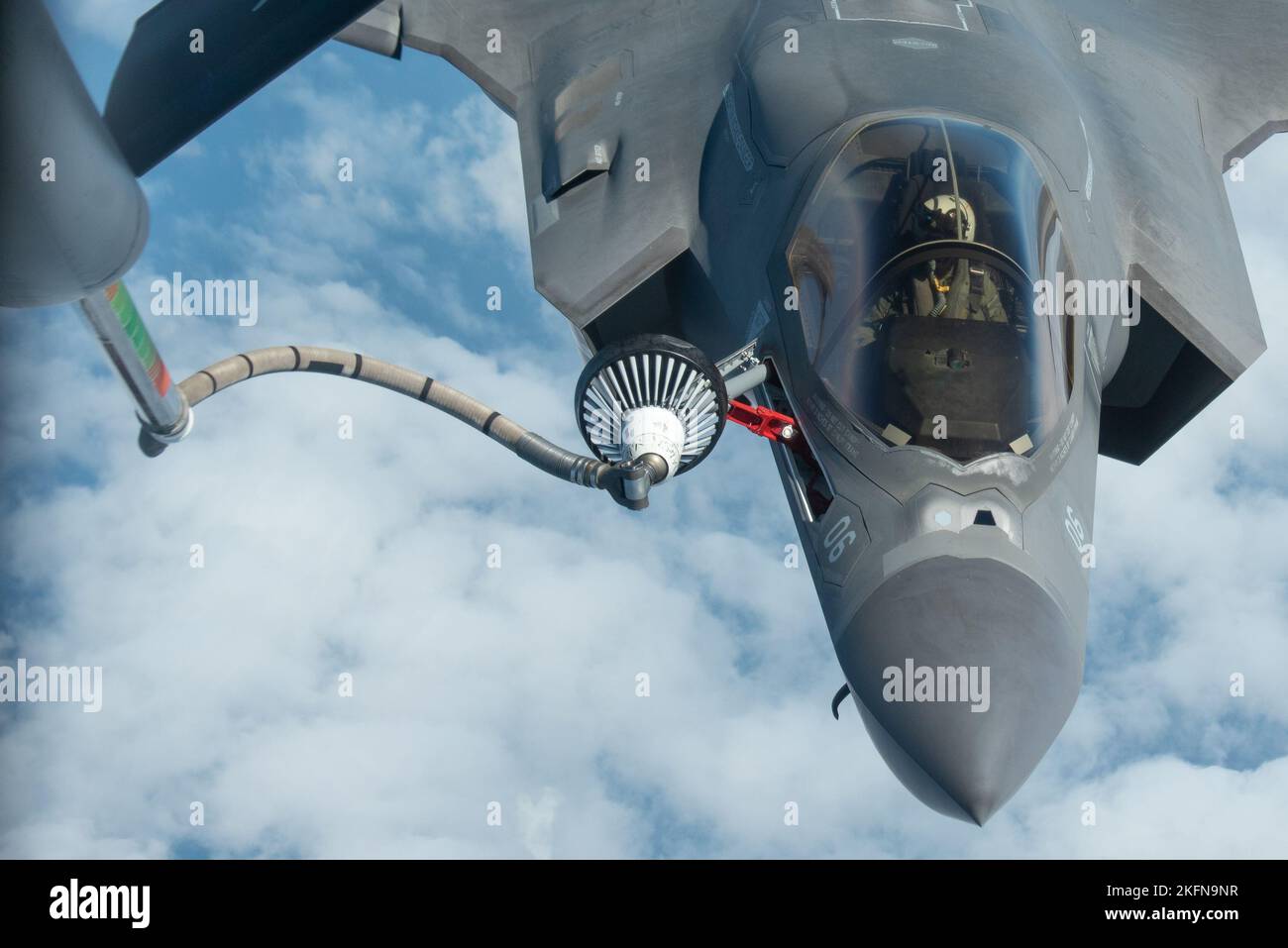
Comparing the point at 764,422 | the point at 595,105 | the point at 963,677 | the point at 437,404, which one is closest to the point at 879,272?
the point at 764,422

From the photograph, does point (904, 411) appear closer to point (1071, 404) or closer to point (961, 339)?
point (961, 339)

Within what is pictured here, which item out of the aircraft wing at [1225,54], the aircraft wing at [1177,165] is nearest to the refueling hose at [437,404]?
the aircraft wing at [1177,165]

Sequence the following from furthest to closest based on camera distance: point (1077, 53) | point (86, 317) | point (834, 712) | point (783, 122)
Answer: point (1077, 53)
point (783, 122)
point (834, 712)
point (86, 317)

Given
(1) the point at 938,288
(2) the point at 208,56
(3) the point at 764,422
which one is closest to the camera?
(2) the point at 208,56

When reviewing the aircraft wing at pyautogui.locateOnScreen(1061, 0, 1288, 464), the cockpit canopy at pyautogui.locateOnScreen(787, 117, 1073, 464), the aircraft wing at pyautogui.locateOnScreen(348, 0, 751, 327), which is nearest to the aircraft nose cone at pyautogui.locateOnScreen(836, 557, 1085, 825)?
the cockpit canopy at pyautogui.locateOnScreen(787, 117, 1073, 464)

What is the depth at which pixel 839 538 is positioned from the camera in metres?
13.4

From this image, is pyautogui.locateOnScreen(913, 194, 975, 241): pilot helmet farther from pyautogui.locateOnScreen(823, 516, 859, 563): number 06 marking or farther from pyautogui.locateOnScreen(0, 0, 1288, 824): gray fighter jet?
pyautogui.locateOnScreen(823, 516, 859, 563): number 06 marking

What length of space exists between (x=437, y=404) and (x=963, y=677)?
7.94 meters

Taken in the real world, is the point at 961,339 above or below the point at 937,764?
above

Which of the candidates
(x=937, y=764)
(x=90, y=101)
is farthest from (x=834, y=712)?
(x=90, y=101)

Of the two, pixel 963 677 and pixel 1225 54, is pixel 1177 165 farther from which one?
pixel 963 677

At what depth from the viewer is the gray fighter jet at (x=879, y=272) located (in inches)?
378

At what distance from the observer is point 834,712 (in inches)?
554

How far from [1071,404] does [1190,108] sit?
9379mm
